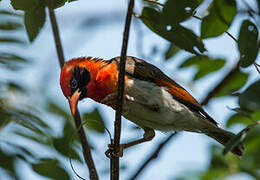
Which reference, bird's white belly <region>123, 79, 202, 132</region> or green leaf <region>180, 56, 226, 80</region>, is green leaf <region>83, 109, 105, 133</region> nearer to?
bird's white belly <region>123, 79, 202, 132</region>

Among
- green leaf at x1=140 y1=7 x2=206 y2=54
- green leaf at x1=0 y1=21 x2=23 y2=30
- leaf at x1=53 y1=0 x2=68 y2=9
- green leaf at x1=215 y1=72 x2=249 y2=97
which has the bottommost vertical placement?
green leaf at x1=215 y1=72 x2=249 y2=97

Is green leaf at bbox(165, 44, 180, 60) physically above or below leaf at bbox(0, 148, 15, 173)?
above

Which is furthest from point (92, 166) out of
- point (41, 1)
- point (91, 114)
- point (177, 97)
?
point (41, 1)

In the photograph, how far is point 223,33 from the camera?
294 centimetres

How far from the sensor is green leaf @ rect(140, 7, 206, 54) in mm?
3336

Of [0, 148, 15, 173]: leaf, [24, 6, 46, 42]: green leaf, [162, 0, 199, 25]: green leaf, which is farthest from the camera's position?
[24, 6, 46, 42]: green leaf

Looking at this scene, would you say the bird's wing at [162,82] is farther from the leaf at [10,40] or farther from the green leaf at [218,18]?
the green leaf at [218,18]

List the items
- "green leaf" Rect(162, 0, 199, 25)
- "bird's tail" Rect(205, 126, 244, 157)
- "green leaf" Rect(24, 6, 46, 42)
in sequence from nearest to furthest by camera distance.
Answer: "green leaf" Rect(162, 0, 199, 25) → "green leaf" Rect(24, 6, 46, 42) → "bird's tail" Rect(205, 126, 244, 157)

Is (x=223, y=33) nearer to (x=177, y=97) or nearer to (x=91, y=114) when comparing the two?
(x=177, y=97)

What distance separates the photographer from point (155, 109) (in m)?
4.34

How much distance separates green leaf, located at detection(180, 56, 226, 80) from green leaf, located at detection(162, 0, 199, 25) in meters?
2.11

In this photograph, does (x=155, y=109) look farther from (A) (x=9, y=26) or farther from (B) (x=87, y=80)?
(A) (x=9, y=26)

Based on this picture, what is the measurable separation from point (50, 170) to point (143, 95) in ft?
4.14

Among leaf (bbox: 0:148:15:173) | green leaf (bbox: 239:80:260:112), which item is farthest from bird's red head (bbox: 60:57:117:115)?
green leaf (bbox: 239:80:260:112)
